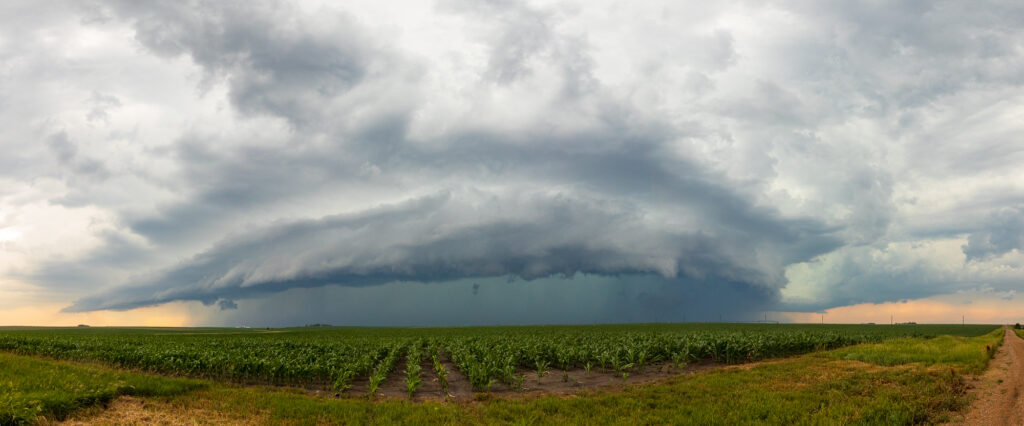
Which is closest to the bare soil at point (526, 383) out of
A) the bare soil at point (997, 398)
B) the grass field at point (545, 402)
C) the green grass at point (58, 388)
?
the grass field at point (545, 402)

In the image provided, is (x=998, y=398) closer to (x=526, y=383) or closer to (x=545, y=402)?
(x=545, y=402)

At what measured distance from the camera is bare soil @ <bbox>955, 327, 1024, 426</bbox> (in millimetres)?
17625

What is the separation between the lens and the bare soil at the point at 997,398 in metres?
17.6

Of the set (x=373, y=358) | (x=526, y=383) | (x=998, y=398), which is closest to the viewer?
(x=998, y=398)

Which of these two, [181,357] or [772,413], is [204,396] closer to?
[181,357]

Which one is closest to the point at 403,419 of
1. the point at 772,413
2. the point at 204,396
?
the point at 204,396

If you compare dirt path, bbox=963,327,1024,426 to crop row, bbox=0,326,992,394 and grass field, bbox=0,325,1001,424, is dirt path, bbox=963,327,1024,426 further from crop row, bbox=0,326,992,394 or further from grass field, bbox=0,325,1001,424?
crop row, bbox=0,326,992,394

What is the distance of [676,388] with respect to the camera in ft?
Answer: 77.6

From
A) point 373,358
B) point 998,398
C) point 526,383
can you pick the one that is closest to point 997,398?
point 998,398

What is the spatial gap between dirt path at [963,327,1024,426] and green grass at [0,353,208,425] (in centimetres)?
3213

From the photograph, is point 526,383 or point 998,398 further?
point 526,383

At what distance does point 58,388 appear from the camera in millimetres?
19172

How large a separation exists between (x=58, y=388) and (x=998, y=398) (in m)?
38.8

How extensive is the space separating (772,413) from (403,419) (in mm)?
13662
